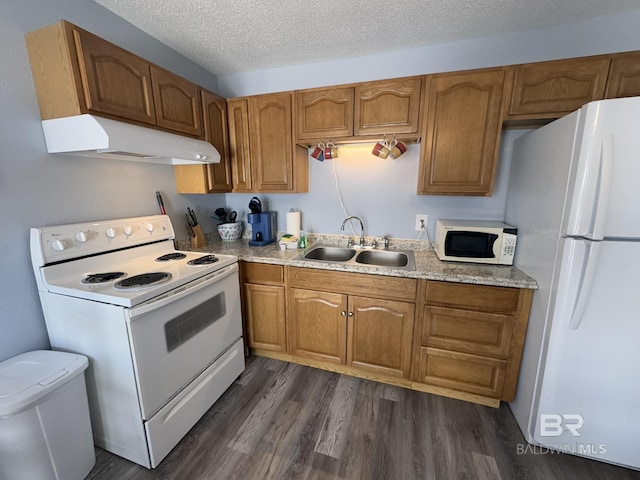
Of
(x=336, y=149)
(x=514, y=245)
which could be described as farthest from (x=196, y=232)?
(x=514, y=245)

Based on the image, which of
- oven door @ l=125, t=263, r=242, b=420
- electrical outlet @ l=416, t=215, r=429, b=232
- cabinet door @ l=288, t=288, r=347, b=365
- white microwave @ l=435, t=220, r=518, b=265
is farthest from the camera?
electrical outlet @ l=416, t=215, r=429, b=232

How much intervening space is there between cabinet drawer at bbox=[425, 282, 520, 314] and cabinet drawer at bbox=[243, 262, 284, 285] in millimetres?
1076

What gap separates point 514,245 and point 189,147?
7.37 ft

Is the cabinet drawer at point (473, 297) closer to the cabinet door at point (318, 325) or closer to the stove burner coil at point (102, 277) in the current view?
the cabinet door at point (318, 325)

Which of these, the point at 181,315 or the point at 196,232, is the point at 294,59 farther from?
the point at 181,315

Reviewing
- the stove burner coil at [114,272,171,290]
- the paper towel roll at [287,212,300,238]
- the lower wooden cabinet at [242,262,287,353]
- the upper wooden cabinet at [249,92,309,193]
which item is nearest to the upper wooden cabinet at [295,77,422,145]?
the upper wooden cabinet at [249,92,309,193]

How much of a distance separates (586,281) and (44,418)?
2488mm

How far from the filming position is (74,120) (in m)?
1.25

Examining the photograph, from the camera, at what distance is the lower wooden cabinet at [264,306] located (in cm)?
202

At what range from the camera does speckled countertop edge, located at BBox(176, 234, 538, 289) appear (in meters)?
1.54

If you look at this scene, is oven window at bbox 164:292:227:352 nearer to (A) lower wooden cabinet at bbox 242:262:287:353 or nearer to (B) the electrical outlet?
(A) lower wooden cabinet at bbox 242:262:287:353

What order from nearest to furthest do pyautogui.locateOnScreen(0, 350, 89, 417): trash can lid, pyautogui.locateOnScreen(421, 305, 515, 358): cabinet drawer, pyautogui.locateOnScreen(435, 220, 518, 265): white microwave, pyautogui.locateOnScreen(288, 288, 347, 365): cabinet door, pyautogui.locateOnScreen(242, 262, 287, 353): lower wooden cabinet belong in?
1. pyautogui.locateOnScreen(0, 350, 89, 417): trash can lid
2. pyautogui.locateOnScreen(421, 305, 515, 358): cabinet drawer
3. pyautogui.locateOnScreen(435, 220, 518, 265): white microwave
4. pyautogui.locateOnScreen(288, 288, 347, 365): cabinet door
5. pyautogui.locateOnScreen(242, 262, 287, 353): lower wooden cabinet

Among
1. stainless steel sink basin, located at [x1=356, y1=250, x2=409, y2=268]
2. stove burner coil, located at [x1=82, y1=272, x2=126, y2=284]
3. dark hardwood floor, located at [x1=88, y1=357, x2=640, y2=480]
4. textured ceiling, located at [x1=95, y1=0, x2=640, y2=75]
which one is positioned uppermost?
textured ceiling, located at [x1=95, y1=0, x2=640, y2=75]
